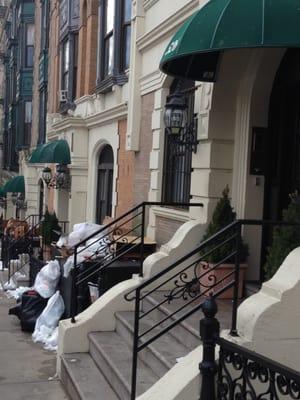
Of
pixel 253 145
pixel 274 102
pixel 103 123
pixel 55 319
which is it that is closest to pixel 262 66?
pixel 274 102

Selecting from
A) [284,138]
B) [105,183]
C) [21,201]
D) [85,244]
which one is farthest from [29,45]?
[284,138]

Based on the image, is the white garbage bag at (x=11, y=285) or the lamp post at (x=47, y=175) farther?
the lamp post at (x=47, y=175)

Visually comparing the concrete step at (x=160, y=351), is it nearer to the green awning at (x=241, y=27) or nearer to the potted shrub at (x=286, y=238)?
the potted shrub at (x=286, y=238)

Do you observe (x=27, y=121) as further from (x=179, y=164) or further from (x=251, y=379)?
(x=251, y=379)

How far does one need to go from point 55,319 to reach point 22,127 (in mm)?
19208

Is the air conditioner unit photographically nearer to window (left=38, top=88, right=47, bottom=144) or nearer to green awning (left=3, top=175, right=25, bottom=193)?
window (left=38, top=88, right=47, bottom=144)

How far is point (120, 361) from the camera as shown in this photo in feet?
17.6

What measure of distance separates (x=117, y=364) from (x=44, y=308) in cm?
347

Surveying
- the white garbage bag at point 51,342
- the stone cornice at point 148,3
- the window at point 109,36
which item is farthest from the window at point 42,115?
the white garbage bag at point 51,342

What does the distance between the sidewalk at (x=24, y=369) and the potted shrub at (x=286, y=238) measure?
2.45 meters

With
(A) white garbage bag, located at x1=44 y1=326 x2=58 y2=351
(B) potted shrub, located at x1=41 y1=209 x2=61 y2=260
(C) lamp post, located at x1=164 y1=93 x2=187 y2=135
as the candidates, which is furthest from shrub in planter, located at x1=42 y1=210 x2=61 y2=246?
(C) lamp post, located at x1=164 y1=93 x2=187 y2=135

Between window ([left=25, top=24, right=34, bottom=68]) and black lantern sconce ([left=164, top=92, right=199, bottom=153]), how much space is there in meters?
19.8

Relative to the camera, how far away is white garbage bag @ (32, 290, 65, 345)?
7898 mm

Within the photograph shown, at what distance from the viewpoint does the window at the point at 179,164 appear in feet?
25.3
